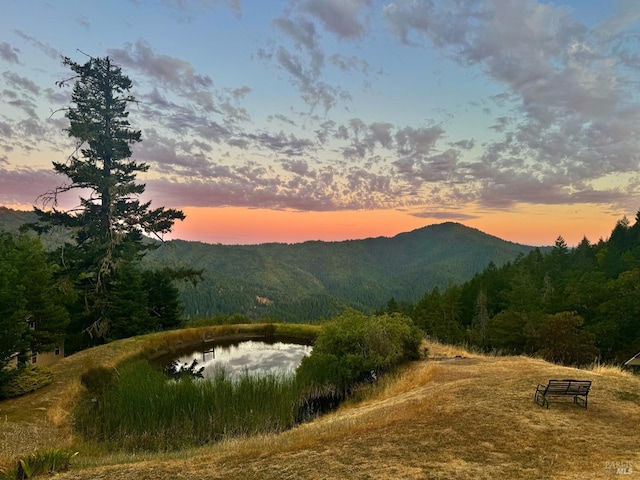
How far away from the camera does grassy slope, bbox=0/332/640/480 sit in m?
8.08

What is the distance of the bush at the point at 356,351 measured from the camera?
841 inches

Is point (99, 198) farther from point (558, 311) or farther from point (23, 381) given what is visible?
point (558, 311)

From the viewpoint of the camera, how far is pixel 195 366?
27.5 m

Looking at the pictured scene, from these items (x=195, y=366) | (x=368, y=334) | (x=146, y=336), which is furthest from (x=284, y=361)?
(x=146, y=336)

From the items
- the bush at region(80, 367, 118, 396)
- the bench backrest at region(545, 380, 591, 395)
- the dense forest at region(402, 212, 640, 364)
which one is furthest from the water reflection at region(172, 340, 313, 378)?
the dense forest at region(402, 212, 640, 364)

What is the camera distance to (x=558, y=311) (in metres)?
44.7

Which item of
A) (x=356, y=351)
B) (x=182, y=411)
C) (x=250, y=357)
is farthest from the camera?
(x=250, y=357)

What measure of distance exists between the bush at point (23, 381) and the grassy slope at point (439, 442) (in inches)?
90.2

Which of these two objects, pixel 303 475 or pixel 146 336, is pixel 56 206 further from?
pixel 303 475

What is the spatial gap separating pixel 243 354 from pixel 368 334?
44.4 feet

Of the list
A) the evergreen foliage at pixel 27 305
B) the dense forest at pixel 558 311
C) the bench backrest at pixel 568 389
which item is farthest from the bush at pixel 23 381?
the dense forest at pixel 558 311

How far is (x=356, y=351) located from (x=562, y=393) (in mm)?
12155

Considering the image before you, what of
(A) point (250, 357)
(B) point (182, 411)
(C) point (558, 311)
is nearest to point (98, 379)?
(B) point (182, 411)

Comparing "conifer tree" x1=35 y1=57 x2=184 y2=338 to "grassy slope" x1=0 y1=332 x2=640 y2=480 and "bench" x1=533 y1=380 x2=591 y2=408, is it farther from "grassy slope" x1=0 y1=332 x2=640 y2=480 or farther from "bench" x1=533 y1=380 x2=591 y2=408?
"bench" x1=533 y1=380 x2=591 y2=408
